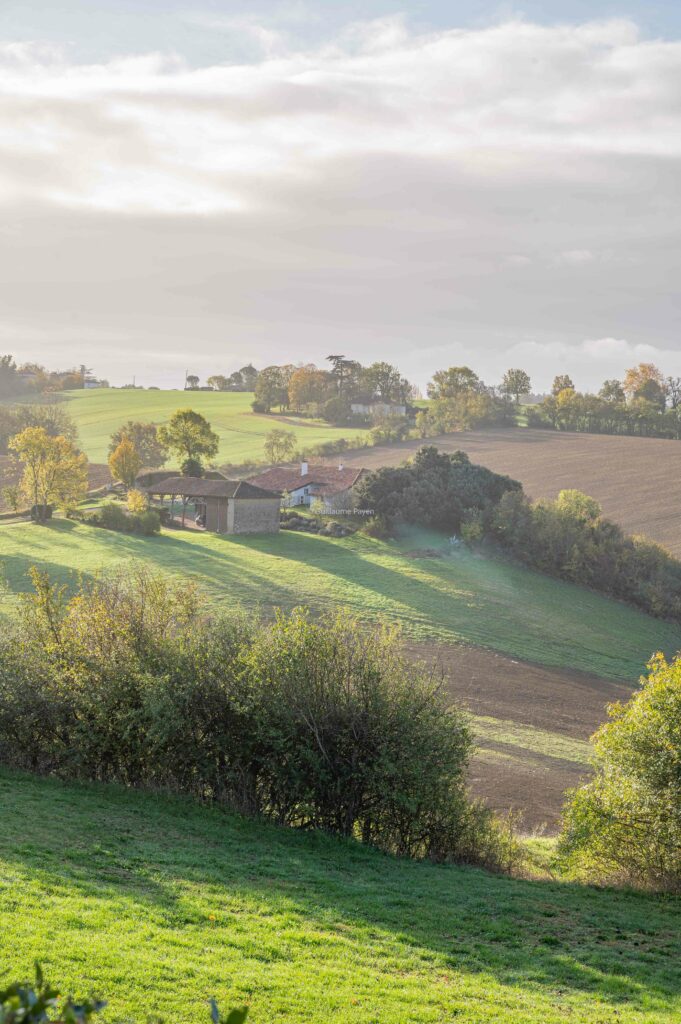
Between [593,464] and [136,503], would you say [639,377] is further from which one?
[136,503]

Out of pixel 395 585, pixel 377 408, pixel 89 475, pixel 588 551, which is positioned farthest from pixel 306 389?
pixel 395 585

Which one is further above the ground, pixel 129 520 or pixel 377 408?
pixel 377 408

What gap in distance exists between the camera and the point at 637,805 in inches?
881

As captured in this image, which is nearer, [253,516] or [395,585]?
[395,585]

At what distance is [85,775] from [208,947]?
1283 centimetres

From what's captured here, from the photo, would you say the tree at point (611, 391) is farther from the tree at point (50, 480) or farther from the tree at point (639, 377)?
the tree at point (50, 480)

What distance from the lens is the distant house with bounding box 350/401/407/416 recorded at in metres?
147

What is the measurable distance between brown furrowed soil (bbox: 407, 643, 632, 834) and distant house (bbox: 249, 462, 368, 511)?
3409cm

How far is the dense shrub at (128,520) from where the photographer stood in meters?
74.9

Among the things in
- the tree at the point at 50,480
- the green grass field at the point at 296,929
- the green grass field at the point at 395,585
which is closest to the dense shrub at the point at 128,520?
the green grass field at the point at 395,585

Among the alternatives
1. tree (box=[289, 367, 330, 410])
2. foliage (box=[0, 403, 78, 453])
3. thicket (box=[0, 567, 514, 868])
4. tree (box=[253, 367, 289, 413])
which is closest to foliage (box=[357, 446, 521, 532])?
thicket (box=[0, 567, 514, 868])

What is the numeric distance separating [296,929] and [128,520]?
63619 mm

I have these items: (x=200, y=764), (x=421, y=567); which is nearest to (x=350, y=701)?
(x=200, y=764)

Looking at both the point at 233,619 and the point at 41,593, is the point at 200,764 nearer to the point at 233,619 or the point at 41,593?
the point at 233,619
